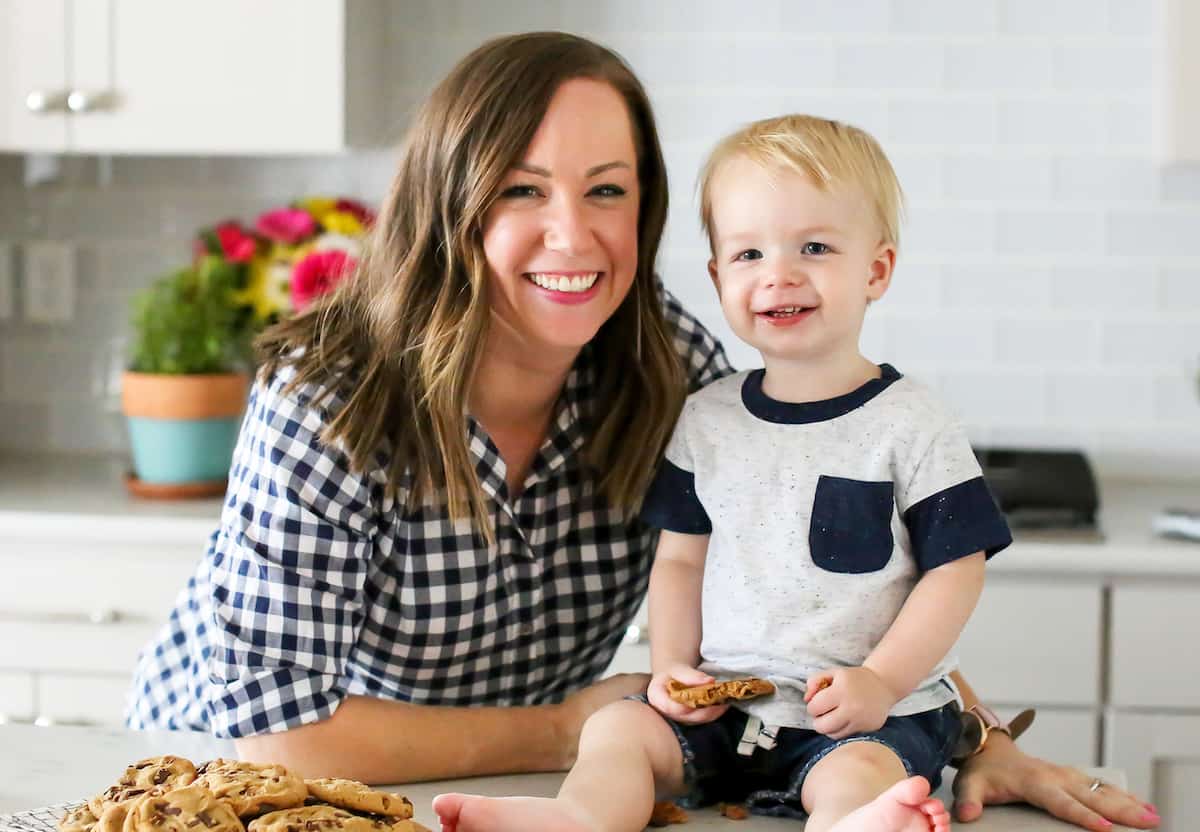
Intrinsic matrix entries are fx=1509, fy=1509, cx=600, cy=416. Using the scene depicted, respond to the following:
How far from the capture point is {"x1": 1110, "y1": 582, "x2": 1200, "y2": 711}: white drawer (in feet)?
7.80

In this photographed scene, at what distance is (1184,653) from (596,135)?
146 cm

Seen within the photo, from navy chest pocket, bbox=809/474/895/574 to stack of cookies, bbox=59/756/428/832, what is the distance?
44 cm

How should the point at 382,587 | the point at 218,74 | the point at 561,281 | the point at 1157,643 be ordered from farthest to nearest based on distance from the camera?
the point at 218,74 → the point at 1157,643 → the point at 382,587 → the point at 561,281

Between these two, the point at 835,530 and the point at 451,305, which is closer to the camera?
the point at 835,530

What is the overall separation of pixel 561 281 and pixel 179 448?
147 centimetres

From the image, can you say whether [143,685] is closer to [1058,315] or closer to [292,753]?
[292,753]

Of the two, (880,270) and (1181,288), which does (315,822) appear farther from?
(1181,288)

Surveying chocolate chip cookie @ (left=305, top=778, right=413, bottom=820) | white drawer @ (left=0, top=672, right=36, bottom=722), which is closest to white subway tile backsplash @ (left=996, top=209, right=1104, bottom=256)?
white drawer @ (left=0, top=672, right=36, bottom=722)

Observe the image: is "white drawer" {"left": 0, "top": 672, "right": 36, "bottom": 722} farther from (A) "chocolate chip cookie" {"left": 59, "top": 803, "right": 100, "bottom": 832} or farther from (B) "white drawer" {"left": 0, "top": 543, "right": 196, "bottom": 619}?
(A) "chocolate chip cookie" {"left": 59, "top": 803, "right": 100, "bottom": 832}

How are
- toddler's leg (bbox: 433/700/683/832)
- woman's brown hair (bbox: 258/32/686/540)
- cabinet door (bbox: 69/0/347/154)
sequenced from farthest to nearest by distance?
cabinet door (bbox: 69/0/347/154)
woman's brown hair (bbox: 258/32/686/540)
toddler's leg (bbox: 433/700/683/832)

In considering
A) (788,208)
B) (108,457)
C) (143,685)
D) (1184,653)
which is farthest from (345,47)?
(1184,653)

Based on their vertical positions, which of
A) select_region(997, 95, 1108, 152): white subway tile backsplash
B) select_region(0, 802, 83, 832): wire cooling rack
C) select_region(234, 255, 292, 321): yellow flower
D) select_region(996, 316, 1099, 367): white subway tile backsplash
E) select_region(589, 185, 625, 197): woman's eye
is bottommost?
select_region(0, 802, 83, 832): wire cooling rack

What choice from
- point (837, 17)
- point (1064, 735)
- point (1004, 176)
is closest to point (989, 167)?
point (1004, 176)

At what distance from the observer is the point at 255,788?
3.35 feet
